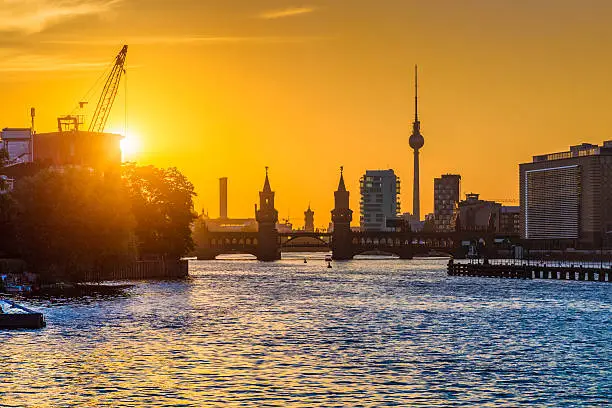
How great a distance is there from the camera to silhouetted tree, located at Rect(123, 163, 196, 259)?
182 meters

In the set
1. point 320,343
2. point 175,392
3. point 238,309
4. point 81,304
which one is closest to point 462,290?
point 238,309

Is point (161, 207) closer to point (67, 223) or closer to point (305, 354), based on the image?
point (67, 223)

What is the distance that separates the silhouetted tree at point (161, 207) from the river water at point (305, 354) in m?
55.2

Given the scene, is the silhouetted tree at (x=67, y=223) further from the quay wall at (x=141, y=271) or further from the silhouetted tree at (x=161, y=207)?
the silhouetted tree at (x=161, y=207)

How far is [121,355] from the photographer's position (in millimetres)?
70812

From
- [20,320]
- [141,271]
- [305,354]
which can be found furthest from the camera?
[141,271]

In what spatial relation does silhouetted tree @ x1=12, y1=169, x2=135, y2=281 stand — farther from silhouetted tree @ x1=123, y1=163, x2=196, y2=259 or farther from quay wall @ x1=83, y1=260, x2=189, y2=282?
silhouetted tree @ x1=123, y1=163, x2=196, y2=259

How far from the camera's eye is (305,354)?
2849 inches

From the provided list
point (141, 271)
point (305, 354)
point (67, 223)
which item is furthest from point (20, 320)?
point (141, 271)

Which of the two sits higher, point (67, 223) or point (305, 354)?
point (67, 223)

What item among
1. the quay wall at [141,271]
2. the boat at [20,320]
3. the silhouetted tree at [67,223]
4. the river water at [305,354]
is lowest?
the river water at [305,354]

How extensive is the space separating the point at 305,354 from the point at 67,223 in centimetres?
7323

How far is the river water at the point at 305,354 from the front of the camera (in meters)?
56.0

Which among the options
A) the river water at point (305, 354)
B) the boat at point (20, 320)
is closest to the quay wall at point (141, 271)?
the river water at point (305, 354)
